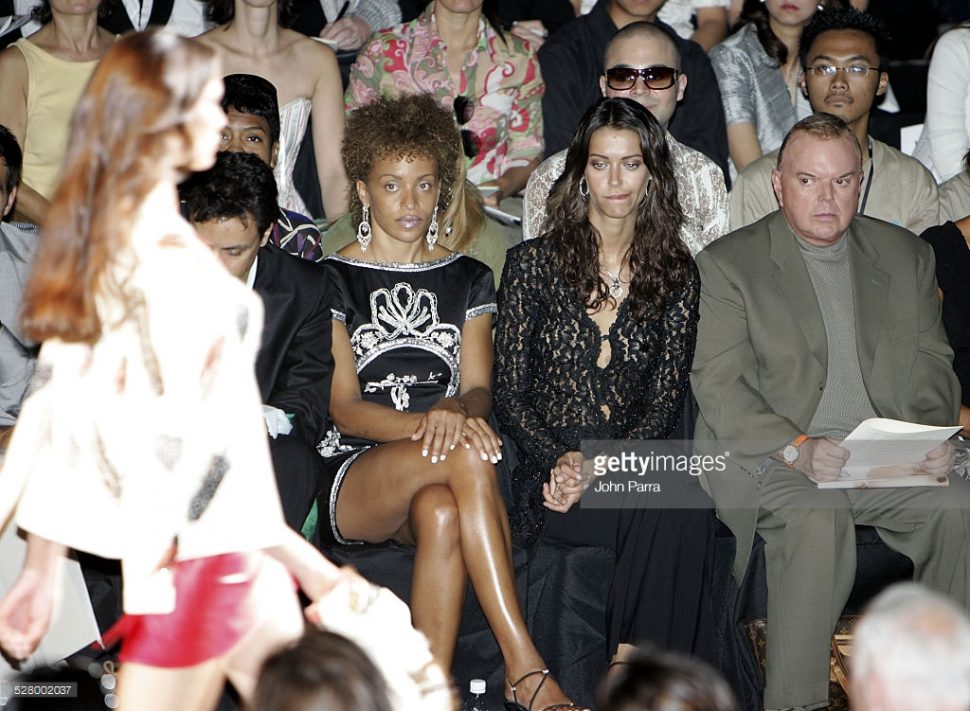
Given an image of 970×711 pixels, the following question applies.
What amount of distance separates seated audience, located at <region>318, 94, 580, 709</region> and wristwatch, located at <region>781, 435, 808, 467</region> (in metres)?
0.80

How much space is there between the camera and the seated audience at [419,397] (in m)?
3.19

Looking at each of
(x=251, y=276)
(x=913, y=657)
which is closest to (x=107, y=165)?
(x=251, y=276)

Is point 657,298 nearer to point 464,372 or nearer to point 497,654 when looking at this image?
point 464,372

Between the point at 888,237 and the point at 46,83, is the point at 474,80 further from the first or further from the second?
the point at 888,237

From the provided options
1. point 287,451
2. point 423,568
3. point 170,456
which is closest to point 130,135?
point 170,456

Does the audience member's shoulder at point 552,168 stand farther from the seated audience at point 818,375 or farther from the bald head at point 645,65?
the seated audience at point 818,375

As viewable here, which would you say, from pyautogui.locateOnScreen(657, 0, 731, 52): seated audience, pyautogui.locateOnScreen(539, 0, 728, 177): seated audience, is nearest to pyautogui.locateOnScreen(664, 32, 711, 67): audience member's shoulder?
pyautogui.locateOnScreen(539, 0, 728, 177): seated audience

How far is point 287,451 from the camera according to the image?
322cm

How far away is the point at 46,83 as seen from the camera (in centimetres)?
414

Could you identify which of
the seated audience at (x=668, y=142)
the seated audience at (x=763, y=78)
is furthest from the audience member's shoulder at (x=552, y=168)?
the seated audience at (x=763, y=78)

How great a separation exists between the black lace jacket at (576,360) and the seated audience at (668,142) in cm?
52

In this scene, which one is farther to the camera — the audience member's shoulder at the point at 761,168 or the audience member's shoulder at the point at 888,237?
the audience member's shoulder at the point at 761,168

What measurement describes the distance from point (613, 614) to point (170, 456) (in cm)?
152

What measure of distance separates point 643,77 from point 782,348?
1.12 m
